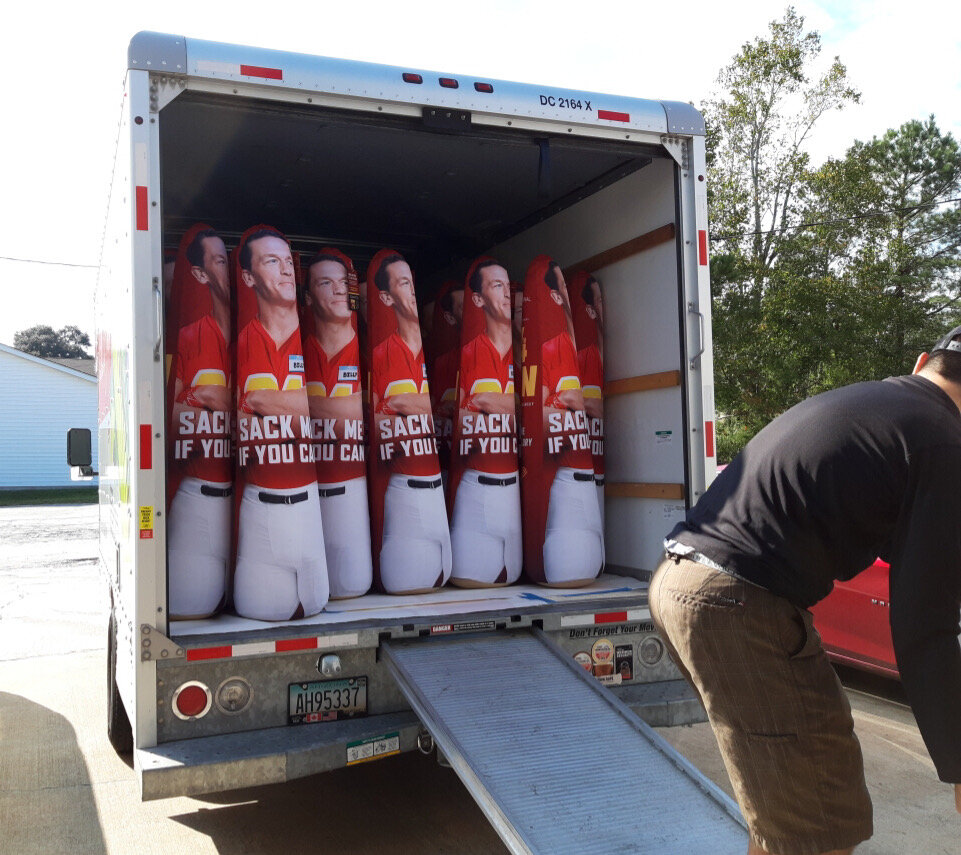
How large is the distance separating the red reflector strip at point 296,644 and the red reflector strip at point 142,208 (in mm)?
1626

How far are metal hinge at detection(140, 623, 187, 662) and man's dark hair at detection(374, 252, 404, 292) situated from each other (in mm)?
2070

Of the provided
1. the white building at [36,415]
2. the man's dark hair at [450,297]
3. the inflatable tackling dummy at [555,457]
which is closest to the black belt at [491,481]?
the inflatable tackling dummy at [555,457]

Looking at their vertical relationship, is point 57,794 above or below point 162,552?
below

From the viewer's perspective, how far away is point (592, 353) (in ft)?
16.1

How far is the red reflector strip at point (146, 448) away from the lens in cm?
332

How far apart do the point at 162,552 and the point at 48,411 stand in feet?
109

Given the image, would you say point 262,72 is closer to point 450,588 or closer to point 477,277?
point 477,277

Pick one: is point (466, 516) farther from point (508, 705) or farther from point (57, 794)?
point (57, 794)

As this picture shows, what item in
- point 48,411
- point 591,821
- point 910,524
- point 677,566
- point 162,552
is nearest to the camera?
point 910,524

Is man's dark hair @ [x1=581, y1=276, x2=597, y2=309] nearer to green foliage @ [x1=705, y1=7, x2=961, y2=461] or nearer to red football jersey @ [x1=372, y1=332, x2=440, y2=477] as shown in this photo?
red football jersey @ [x1=372, y1=332, x2=440, y2=477]

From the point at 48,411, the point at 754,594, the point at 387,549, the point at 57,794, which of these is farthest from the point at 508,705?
the point at 48,411

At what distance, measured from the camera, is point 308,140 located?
4559 mm

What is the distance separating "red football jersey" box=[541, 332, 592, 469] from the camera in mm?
4668

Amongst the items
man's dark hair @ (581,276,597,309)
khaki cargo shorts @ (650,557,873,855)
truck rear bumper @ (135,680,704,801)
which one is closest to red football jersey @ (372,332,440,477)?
man's dark hair @ (581,276,597,309)
